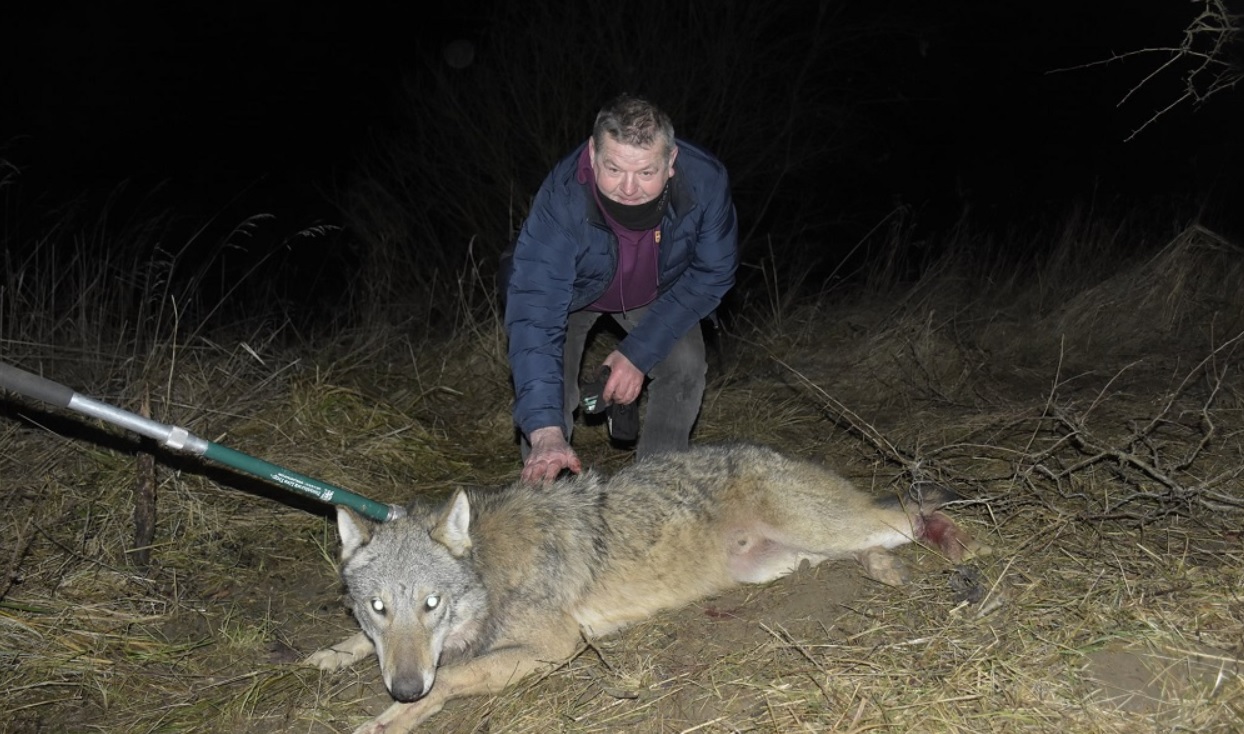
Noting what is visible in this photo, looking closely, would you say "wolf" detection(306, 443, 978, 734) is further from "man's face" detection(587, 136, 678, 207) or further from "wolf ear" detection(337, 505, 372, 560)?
"man's face" detection(587, 136, 678, 207)

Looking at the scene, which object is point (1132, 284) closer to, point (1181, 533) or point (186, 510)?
point (1181, 533)

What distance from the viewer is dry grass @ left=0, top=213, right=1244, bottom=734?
3.19 meters

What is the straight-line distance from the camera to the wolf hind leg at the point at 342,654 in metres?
4.02

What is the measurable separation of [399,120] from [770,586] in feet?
39.9

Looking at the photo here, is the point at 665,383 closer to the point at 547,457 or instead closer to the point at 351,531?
the point at 547,457

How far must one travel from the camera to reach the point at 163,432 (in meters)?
3.66

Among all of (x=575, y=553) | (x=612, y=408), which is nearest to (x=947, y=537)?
(x=575, y=553)

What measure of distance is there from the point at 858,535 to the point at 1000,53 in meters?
14.7

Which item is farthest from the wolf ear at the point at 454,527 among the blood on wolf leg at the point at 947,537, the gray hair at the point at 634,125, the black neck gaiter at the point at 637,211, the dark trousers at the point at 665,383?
the blood on wolf leg at the point at 947,537

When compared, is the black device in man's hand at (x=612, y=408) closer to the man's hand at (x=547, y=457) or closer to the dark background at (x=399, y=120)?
the man's hand at (x=547, y=457)

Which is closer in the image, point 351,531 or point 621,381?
point 351,531

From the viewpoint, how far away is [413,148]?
13.0m

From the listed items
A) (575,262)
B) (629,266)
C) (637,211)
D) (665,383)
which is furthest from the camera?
(665,383)

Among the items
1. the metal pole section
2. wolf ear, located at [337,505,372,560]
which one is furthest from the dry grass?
the metal pole section
